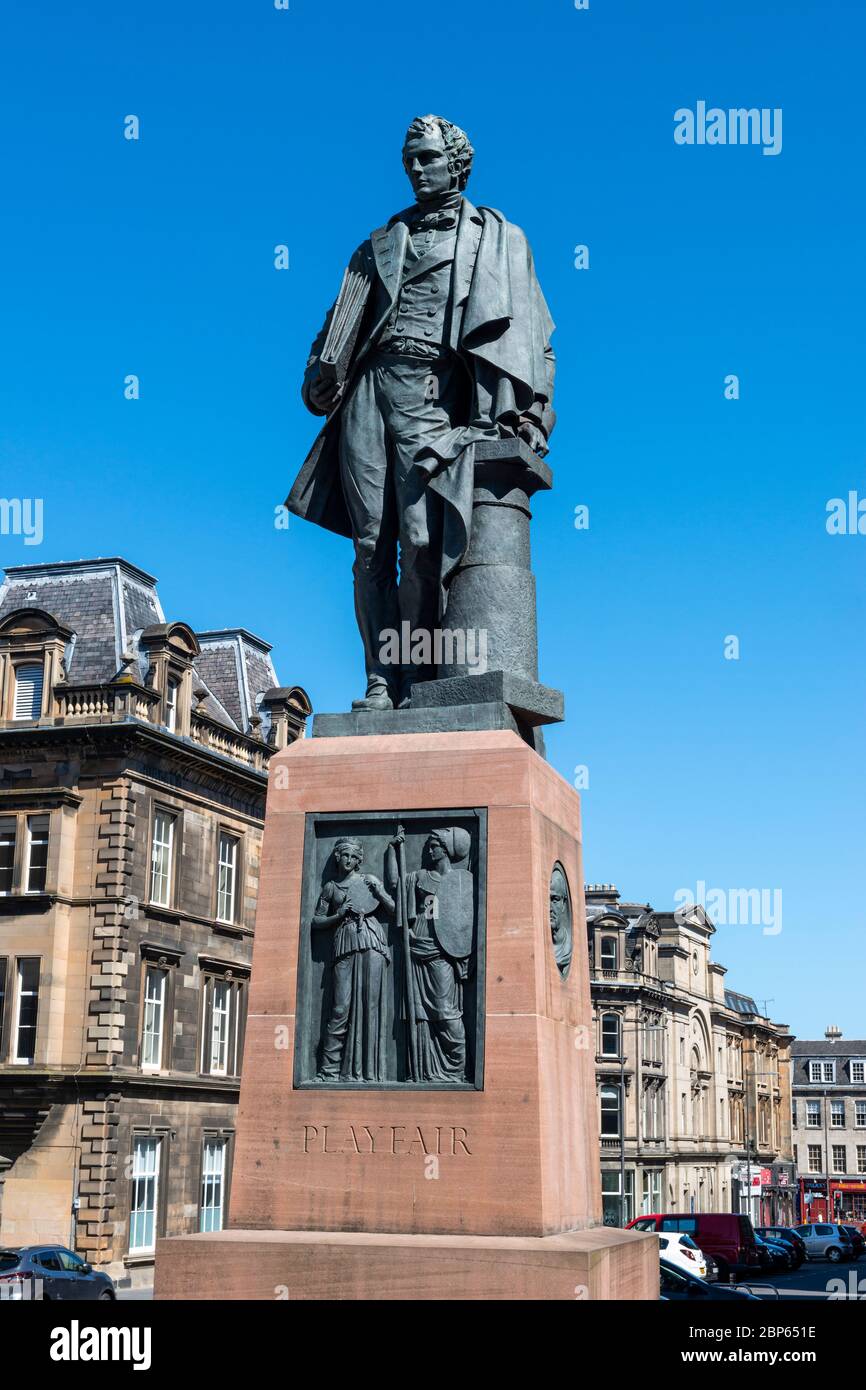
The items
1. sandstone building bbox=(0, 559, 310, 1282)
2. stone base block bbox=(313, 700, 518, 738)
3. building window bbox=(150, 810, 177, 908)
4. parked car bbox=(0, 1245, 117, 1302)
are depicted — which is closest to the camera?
stone base block bbox=(313, 700, 518, 738)

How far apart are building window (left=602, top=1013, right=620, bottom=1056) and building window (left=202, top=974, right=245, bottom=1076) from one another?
1701 inches

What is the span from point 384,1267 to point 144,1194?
118 ft

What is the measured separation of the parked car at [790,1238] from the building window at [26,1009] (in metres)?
32.7

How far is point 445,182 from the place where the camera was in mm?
10055

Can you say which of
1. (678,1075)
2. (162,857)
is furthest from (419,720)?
(678,1075)

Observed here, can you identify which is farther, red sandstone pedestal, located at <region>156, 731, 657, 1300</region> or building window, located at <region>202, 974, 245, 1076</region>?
building window, located at <region>202, 974, 245, 1076</region>

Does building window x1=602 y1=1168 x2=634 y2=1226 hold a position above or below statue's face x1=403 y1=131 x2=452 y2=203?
below

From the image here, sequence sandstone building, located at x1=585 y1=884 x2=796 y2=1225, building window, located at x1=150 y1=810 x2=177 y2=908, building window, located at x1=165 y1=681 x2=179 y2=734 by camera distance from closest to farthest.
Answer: building window, located at x1=150 y1=810 x2=177 y2=908
building window, located at x1=165 y1=681 x2=179 y2=734
sandstone building, located at x1=585 y1=884 x2=796 y2=1225

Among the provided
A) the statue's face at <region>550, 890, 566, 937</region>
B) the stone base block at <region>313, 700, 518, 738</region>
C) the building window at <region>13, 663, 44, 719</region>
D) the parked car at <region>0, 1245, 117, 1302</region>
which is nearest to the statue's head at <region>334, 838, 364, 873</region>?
the stone base block at <region>313, 700, 518, 738</region>

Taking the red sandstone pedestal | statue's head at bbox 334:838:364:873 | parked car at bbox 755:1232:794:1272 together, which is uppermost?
statue's head at bbox 334:838:364:873

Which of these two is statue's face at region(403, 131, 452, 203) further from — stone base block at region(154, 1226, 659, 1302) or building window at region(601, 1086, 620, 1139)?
building window at region(601, 1086, 620, 1139)

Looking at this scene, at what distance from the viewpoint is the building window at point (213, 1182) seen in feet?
144

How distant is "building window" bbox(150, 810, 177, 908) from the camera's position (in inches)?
1708
